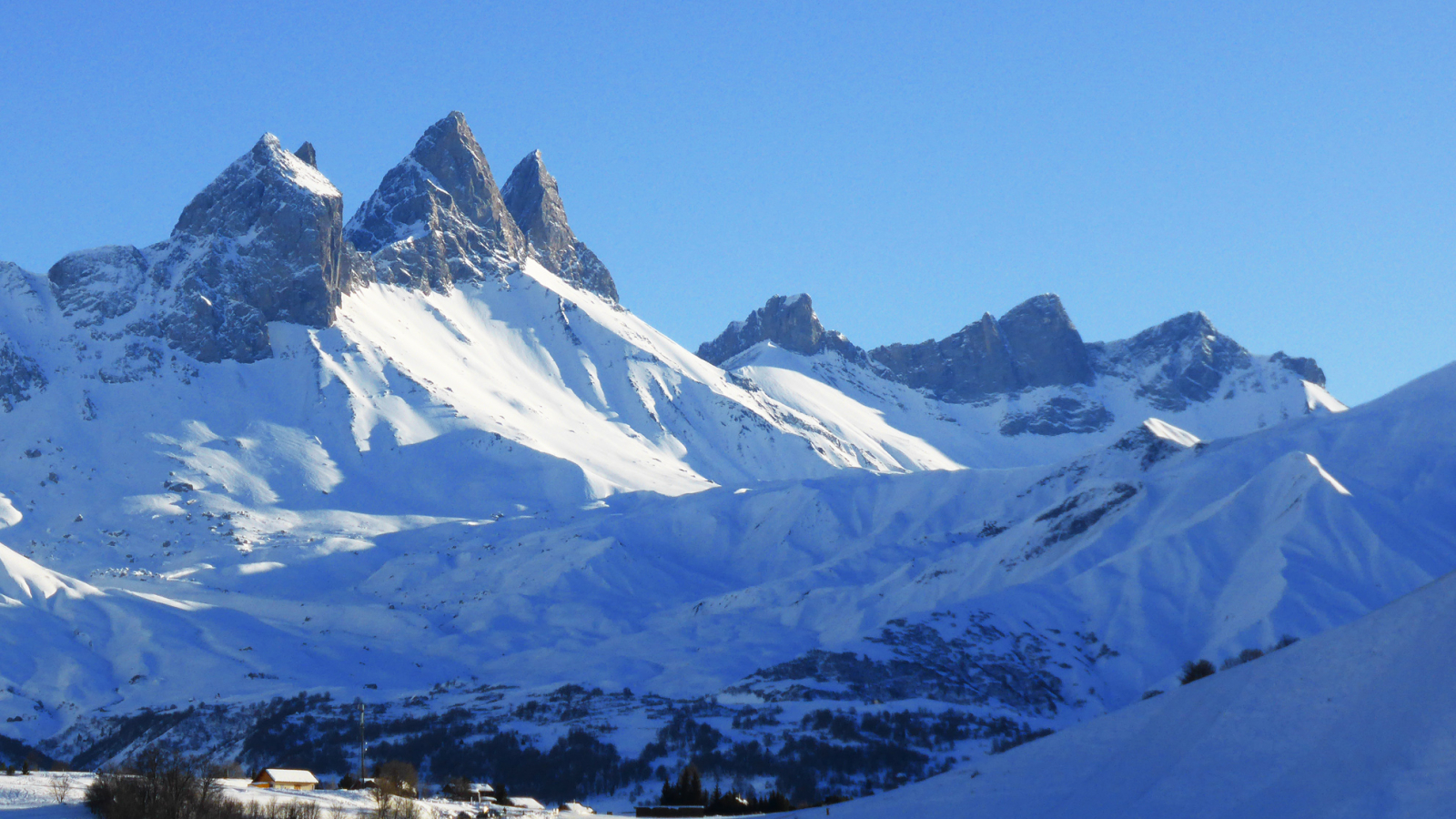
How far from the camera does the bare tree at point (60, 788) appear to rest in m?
55.3

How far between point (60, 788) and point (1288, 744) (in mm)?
47171

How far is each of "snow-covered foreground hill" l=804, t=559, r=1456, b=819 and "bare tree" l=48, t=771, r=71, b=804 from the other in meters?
33.3

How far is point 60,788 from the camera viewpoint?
188 ft

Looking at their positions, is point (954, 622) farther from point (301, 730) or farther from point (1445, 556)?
point (301, 730)

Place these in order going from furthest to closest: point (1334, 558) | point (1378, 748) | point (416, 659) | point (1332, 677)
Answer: point (416, 659)
point (1334, 558)
point (1332, 677)
point (1378, 748)

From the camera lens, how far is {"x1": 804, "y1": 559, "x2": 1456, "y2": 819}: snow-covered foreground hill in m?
36.0

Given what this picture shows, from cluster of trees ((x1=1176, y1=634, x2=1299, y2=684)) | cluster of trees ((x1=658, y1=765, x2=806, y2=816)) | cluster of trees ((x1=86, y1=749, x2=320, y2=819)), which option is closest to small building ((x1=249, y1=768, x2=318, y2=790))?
cluster of trees ((x1=86, y1=749, x2=320, y2=819))

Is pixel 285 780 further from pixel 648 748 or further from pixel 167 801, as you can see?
pixel 648 748

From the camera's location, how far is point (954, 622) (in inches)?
6240

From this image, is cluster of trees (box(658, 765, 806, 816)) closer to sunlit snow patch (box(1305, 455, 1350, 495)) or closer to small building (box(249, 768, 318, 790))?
small building (box(249, 768, 318, 790))

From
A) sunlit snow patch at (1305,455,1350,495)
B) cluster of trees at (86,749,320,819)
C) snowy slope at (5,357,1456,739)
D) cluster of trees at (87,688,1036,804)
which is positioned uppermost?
sunlit snow patch at (1305,455,1350,495)

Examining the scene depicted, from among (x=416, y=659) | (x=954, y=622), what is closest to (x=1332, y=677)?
(x=954, y=622)

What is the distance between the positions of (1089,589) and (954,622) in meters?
19.3

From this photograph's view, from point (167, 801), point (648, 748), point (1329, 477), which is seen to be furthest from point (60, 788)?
point (1329, 477)
